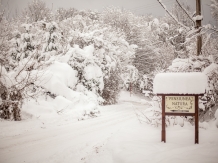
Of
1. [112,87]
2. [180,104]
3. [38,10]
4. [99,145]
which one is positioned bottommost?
[99,145]

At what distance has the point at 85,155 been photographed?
5.27 meters

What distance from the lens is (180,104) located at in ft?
17.5

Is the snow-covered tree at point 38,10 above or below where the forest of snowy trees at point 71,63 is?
above

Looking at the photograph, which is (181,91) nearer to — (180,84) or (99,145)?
(180,84)

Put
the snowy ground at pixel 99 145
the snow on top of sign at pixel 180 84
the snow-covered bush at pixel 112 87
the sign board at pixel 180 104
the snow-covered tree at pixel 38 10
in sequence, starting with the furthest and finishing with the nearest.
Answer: the snow-covered tree at pixel 38 10 → the snow-covered bush at pixel 112 87 → the sign board at pixel 180 104 → the snow on top of sign at pixel 180 84 → the snowy ground at pixel 99 145

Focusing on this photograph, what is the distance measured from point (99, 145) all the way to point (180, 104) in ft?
8.70

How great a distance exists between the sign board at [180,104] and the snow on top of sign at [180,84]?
24cm

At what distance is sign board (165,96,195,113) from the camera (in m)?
5.30

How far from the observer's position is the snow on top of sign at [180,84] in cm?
514

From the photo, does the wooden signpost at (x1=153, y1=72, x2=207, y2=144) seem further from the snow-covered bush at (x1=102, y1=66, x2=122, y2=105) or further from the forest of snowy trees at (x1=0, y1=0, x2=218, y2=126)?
the snow-covered bush at (x1=102, y1=66, x2=122, y2=105)

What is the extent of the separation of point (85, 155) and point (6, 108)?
5106mm

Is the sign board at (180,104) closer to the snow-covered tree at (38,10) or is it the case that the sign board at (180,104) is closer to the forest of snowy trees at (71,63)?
the forest of snowy trees at (71,63)

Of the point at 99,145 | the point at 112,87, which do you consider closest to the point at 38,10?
the point at 112,87

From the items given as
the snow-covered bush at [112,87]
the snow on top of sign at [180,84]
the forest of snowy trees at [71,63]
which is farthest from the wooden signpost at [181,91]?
the snow-covered bush at [112,87]
